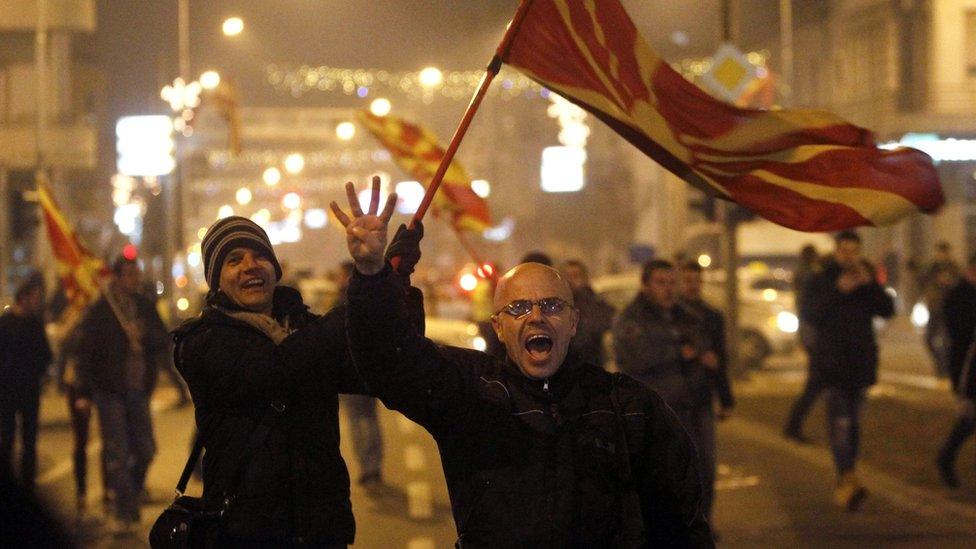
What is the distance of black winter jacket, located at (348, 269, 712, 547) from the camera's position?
3.53 meters

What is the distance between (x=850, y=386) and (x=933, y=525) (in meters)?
1.14

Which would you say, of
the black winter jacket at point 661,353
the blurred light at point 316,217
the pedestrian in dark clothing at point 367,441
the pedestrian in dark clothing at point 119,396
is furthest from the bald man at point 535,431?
the blurred light at point 316,217

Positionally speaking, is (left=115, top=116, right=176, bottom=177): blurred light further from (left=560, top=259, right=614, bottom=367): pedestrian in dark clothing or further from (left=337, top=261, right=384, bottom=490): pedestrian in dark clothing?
(left=560, top=259, right=614, bottom=367): pedestrian in dark clothing

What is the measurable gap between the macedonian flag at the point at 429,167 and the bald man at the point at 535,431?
7.12 metres

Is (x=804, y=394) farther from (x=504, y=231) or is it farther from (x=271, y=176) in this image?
(x=271, y=176)

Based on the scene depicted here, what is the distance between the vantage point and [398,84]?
38.4m

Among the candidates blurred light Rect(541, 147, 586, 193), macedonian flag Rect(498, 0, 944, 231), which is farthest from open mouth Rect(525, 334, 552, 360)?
blurred light Rect(541, 147, 586, 193)

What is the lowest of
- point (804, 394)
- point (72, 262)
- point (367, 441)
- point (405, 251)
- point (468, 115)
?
point (367, 441)

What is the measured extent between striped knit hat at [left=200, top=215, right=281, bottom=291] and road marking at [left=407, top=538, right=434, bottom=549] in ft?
15.2

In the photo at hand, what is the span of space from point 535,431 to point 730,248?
15932 millimetres

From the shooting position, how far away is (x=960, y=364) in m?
11.1

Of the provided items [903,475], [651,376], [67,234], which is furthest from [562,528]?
[67,234]

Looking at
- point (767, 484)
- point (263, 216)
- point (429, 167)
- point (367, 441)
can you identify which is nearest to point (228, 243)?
point (429, 167)

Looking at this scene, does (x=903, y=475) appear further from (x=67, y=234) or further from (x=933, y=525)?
(x=67, y=234)
